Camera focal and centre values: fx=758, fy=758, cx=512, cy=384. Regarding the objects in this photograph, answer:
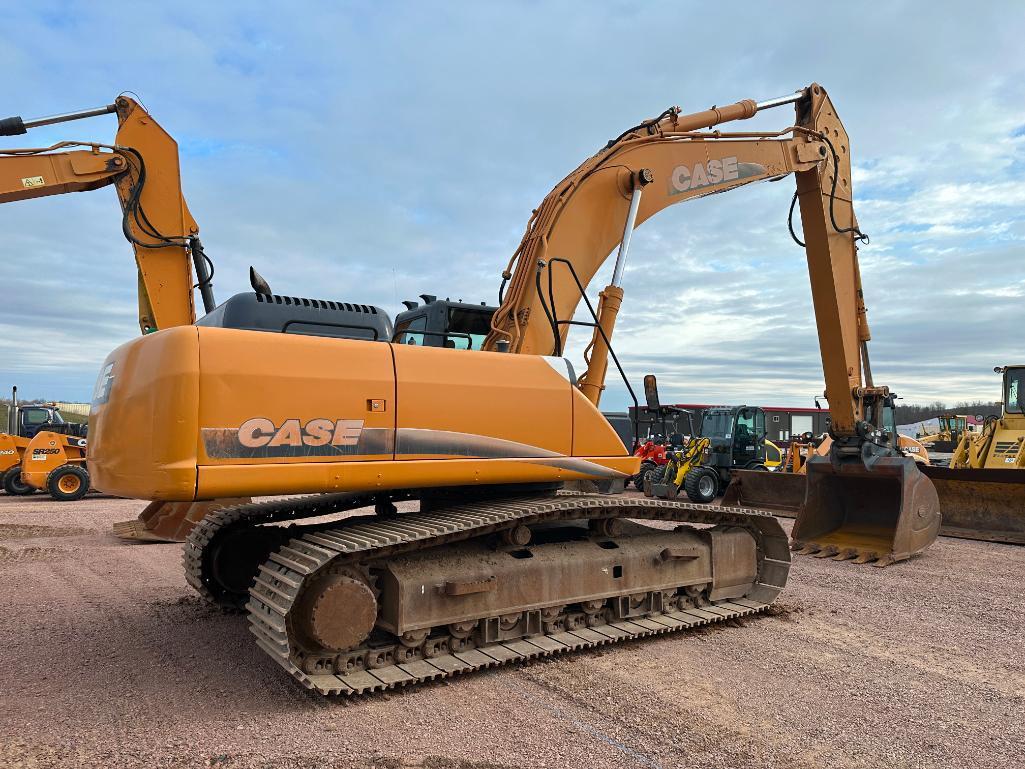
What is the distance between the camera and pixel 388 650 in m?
4.41

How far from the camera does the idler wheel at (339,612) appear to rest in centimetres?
409

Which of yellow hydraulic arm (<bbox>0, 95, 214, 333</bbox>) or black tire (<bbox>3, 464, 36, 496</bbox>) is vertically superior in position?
yellow hydraulic arm (<bbox>0, 95, 214, 333</bbox>)

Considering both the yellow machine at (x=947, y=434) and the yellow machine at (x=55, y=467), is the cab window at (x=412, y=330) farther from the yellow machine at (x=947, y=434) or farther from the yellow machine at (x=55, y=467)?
the yellow machine at (x=947, y=434)

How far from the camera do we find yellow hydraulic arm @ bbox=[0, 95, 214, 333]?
325 inches

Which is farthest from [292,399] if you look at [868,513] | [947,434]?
[947,434]

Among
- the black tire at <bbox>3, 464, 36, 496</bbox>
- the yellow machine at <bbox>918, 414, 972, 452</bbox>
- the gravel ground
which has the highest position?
the yellow machine at <bbox>918, 414, 972, 452</bbox>

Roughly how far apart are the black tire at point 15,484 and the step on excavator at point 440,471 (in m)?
13.8

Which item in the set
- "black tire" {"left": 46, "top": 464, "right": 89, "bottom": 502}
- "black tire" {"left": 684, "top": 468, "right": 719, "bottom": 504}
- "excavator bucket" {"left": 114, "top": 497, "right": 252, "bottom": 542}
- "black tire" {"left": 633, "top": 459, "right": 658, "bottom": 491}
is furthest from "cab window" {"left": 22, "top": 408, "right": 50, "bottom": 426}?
"black tire" {"left": 684, "top": 468, "right": 719, "bottom": 504}

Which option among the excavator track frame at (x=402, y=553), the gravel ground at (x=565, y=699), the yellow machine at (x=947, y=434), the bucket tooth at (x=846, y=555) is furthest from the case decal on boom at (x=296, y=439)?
the yellow machine at (x=947, y=434)

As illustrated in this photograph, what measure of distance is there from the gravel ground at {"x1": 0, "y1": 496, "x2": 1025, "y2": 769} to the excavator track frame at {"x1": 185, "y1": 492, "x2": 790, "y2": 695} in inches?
4.9

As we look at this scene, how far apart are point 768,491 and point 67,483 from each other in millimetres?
14063

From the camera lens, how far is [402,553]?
4.63 meters

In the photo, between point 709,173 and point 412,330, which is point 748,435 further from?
point 412,330

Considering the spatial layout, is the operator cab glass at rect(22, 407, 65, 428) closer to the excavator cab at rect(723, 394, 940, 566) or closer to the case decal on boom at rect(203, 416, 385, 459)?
the excavator cab at rect(723, 394, 940, 566)
